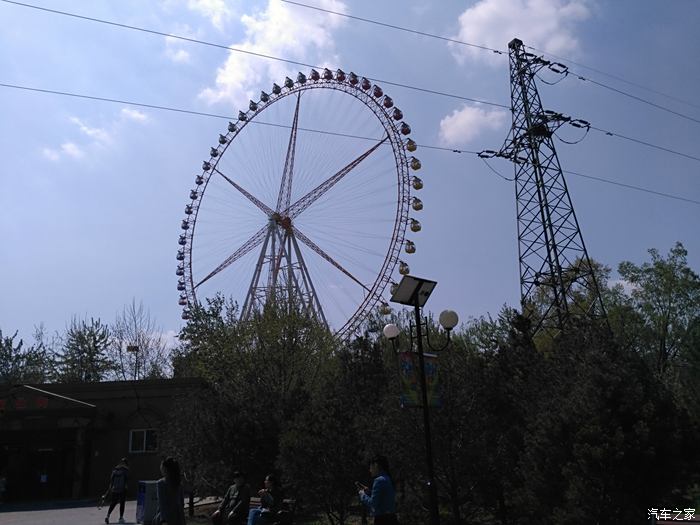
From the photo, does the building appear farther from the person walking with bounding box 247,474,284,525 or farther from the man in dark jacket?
the person walking with bounding box 247,474,284,525

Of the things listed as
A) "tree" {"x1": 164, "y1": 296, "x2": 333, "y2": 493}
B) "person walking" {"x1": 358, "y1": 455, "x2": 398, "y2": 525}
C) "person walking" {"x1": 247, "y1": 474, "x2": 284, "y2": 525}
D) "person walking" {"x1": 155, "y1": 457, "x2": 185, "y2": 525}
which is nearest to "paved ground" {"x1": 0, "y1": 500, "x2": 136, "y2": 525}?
"tree" {"x1": 164, "y1": 296, "x2": 333, "y2": 493}

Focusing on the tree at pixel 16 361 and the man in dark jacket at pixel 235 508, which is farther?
the tree at pixel 16 361

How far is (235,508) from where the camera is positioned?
388 inches

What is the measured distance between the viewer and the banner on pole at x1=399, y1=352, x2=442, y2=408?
12.9 meters

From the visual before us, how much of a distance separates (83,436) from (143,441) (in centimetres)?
293

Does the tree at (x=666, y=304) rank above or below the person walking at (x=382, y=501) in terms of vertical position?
above

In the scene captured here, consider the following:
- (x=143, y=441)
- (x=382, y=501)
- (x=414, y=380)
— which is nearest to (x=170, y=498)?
(x=382, y=501)

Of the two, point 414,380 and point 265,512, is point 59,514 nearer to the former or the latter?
point 414,380

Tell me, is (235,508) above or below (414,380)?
below

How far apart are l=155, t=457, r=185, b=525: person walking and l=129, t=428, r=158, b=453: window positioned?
89.2 feet

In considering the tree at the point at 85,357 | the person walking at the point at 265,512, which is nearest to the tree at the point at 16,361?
the tree at the point at 85,357

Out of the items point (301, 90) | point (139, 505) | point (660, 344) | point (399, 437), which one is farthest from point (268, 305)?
point (660, 344)

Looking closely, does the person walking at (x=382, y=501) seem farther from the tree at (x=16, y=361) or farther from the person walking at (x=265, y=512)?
the tree at (x=16, y=361)

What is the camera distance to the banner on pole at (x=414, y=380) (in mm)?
12930
